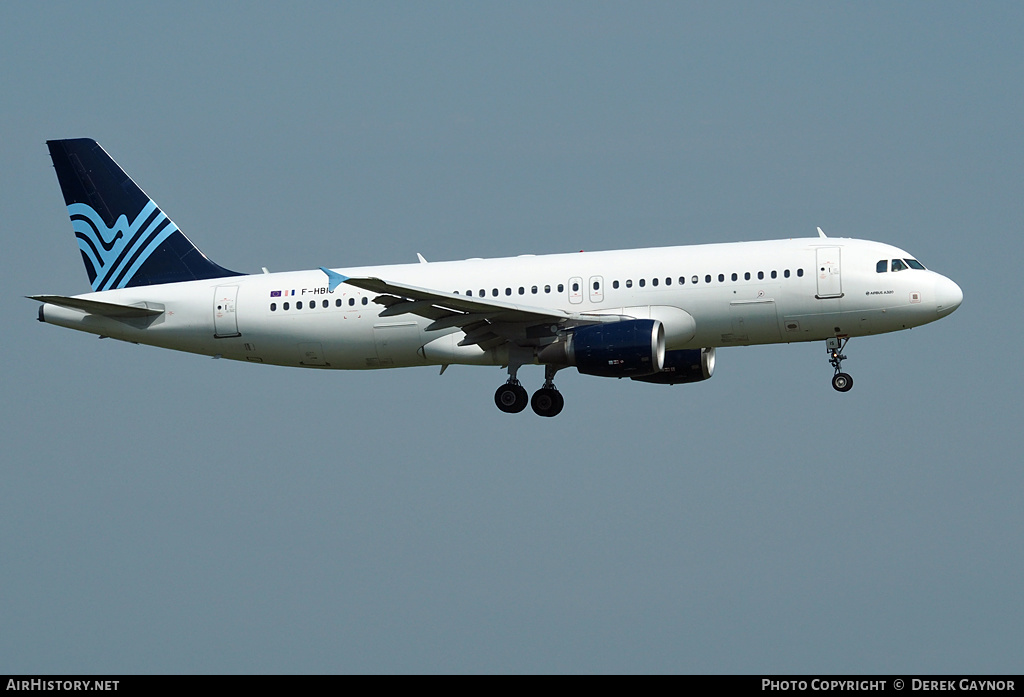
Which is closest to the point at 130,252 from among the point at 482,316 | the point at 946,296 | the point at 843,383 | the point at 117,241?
the point at 117,241

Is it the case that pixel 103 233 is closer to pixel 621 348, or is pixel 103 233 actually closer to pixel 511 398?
pixel 511 398

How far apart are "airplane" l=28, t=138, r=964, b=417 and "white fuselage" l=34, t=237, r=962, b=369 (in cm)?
4

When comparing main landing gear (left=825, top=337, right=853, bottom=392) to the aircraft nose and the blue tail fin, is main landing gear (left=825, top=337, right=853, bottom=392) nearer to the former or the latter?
the aircraft nose

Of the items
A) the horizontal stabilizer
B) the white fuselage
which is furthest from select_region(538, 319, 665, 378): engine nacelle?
the horizontal stabilizer

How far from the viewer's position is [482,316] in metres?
43.3

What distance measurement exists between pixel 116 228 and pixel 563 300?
15.8 m

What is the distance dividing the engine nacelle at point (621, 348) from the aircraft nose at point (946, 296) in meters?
7.88

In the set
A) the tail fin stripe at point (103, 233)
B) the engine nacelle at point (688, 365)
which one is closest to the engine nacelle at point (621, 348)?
the engine nacelle at point (688, 365)

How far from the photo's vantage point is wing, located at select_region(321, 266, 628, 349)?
42031mm

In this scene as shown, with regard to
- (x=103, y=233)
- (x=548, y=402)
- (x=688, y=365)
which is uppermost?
(x=103, y=233)

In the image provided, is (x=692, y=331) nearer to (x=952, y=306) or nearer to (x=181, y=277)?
(x=952, y=306)
